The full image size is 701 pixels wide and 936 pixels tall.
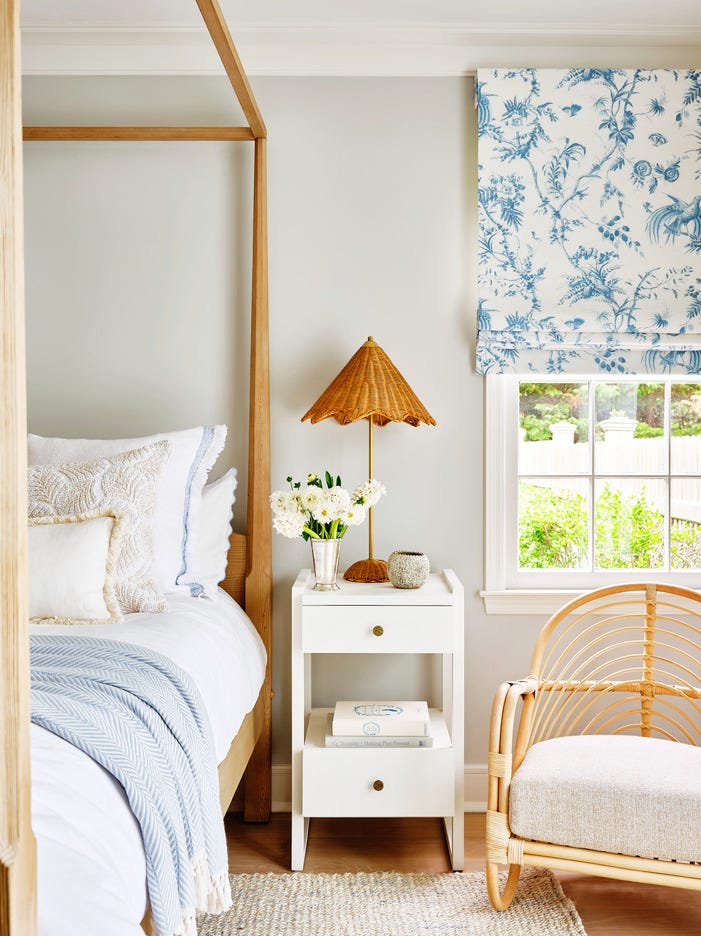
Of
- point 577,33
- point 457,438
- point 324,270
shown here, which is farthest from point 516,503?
point 577,33

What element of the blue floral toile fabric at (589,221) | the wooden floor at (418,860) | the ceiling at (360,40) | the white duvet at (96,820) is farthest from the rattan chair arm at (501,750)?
the ceiling at (360,40)

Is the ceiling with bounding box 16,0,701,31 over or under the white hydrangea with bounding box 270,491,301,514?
over

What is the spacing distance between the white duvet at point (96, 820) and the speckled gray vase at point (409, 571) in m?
0.65

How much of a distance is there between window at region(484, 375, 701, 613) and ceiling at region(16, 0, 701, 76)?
1121mm

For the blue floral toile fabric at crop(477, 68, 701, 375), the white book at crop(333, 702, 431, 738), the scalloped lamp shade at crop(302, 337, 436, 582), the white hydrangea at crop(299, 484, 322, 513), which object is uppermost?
the blue floral toile fabric at crop(477, 68, 701, 375)

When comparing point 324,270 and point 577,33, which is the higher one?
point 577,33

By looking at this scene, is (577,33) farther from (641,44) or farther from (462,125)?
(462,125)

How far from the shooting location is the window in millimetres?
2857

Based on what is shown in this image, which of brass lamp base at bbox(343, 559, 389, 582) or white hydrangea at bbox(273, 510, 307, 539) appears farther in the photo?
brass lamp base at bbox(343, 559, 389, 582)

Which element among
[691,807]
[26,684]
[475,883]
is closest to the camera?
[26,684]

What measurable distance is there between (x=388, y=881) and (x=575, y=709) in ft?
2.97

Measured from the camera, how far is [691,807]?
1.87 metres

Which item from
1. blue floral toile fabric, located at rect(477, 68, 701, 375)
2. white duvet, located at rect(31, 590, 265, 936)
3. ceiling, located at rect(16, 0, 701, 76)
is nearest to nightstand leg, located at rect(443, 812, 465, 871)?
white duvet, located at rect(31, 590, 265, 936)

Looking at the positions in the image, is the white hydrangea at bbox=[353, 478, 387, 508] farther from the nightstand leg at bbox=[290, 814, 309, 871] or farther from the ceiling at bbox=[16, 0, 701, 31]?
the ceiling at bbox=[16, 0, 701, 31]
